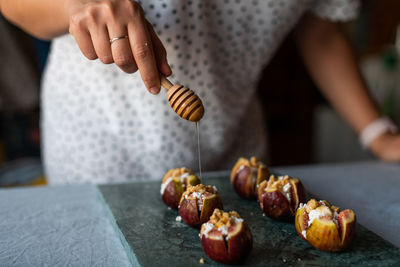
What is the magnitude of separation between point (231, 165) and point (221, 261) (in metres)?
0.70

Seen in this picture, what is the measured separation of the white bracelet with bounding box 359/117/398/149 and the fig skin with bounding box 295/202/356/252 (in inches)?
27.9

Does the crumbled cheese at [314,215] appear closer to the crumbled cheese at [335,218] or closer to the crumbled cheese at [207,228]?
the crumbled cheese at [335,218]

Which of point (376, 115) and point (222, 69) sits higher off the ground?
point (222, 69)

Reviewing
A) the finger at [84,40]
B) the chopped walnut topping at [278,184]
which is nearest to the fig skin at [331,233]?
the chopped walnut topping at [278,184]

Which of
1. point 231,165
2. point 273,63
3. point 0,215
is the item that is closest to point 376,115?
point 231,165

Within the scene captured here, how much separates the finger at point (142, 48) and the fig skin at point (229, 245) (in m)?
0.28

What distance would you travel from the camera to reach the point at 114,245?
67cm

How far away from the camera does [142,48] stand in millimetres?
634

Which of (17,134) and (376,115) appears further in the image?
(17,134)

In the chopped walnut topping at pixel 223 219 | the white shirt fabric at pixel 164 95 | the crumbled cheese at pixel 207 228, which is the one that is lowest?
the crumbled cheese at pixel 207 228

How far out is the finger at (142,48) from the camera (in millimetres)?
633

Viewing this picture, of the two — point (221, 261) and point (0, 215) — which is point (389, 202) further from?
point (0, 215)

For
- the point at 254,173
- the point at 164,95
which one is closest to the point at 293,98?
the point at 164,95

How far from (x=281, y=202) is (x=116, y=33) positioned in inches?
16.0
